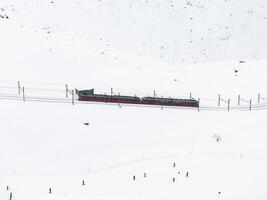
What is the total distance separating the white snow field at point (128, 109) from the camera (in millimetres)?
23438

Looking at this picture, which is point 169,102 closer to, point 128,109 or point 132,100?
point 132,100

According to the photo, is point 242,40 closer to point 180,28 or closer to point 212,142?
point 180,28

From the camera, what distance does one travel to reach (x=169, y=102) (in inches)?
1276

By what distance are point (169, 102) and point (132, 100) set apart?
323 cm

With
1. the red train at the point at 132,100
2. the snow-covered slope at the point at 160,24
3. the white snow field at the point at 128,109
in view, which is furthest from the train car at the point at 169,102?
the snow-covered slope at the point at 160,24

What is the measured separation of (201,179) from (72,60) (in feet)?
66.6

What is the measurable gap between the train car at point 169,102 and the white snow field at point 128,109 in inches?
26.5

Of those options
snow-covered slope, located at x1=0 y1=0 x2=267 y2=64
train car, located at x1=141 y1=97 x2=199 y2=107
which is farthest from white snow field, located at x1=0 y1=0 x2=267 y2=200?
train car, located at x1=141 y1=97 x2=199 y2=107

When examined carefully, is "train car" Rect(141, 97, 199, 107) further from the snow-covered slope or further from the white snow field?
the snow-covered slope

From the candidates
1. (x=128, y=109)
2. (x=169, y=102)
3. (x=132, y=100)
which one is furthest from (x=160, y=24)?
(x=128, y=109)

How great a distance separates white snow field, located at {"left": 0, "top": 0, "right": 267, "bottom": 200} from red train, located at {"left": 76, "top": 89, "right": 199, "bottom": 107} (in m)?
0.69

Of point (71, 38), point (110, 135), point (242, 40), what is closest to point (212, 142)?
point (110, 135)

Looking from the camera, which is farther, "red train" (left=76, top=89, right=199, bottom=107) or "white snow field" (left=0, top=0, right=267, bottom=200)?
"red train" (left=76, top=89, right=199, bottom=107)

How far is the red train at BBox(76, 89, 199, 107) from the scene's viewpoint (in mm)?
30953
